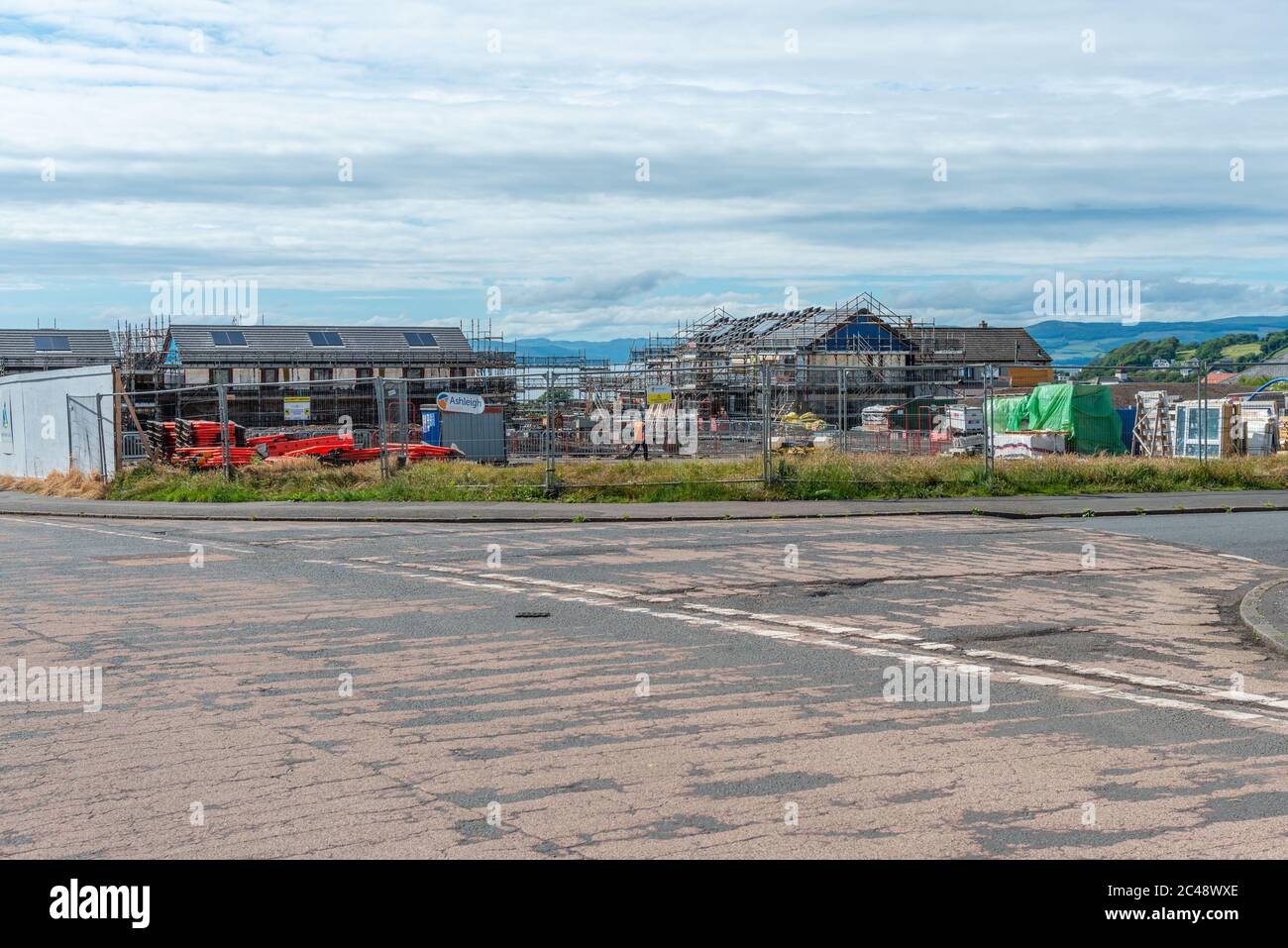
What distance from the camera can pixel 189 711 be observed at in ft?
26.2

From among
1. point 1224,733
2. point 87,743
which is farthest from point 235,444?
point 1224,733

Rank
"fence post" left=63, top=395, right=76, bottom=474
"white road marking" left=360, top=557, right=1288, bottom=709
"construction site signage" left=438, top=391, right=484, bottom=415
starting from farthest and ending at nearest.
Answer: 1. "fence post" left=63, top=395, right=76, bottom=474
2. "construction site signage" left=438, top=391, right=484, bottom=415
3. "white road marking" left=360, top=557, right=1288, bottom=709

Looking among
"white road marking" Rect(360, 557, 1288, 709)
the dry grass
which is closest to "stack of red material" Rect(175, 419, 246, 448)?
the dry grass

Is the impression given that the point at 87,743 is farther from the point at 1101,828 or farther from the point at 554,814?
the point at 1101,828

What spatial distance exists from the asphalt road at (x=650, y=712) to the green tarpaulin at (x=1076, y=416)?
19711 millimetres

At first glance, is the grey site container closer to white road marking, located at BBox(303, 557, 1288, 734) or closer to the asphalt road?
white road marking, located at BBox(303, 557, 1288, 734)

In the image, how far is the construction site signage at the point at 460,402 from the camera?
2703cm

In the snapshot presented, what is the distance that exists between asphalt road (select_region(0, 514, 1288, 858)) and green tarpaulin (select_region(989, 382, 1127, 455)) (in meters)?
19.7

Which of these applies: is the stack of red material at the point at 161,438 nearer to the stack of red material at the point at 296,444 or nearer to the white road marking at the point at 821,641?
the stack of red material at the point at 296,444

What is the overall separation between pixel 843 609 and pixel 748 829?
253 inches

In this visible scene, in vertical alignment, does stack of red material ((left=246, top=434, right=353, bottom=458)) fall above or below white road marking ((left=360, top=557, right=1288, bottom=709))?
above

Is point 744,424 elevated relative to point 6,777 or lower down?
elevated

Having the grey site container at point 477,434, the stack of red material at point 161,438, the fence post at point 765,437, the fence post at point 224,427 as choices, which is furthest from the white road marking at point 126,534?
the grey site container at point 477,434

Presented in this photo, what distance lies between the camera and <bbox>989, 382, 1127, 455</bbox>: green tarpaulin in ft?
113
